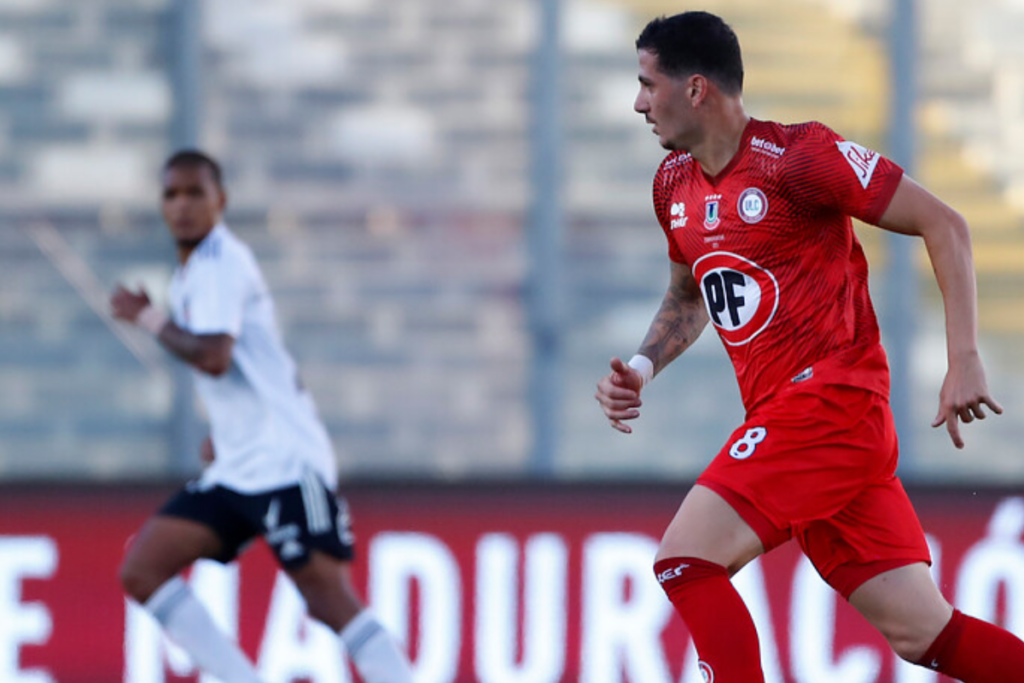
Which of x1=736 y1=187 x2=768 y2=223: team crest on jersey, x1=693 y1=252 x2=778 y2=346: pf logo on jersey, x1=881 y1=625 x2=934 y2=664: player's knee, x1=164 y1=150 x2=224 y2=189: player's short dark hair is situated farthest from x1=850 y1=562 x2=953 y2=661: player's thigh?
x1=164 y1=150 x2=224 y2=189: player's short dark hair

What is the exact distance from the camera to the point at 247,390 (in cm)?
571

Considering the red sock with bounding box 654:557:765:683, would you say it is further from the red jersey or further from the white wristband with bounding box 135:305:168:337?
the white wristband with bounding box 135:305:168:337

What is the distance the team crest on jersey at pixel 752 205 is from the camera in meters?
4.23

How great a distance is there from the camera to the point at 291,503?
5.64m

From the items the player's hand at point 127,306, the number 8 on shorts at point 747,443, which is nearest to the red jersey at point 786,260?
the number 8 on shorts at point 747,443

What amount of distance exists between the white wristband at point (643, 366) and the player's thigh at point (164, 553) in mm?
1777

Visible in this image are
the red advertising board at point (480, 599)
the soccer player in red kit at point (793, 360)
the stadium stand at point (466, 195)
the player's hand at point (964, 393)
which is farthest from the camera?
the stadium stand at point (466, 195)

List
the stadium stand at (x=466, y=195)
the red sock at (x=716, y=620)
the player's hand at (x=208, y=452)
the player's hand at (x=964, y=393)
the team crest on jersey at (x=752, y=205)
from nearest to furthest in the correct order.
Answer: the player's hand at (x=964, y=393)
the red sock at (x=716, y=620)
the team crest on jersey at (x=752, y=205)
the player's hand at (x=208, y=452)
the stadium stand at (x=466, y=195)

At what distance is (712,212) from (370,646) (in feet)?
6.63

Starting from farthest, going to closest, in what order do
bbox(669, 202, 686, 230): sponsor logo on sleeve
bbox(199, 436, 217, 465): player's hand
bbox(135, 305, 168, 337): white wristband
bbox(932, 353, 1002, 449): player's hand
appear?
bbox(199, 436, 217, 465): player's hand, bbox(135, 305, 168, 337): white wristband, bbox(669, 202, 686, 230): sponsor logo on sleeve, bbox(932, 353, 1002, 449): player's hand

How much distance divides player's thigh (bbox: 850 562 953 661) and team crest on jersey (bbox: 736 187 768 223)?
908 millimetres

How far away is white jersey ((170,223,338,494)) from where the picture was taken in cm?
566

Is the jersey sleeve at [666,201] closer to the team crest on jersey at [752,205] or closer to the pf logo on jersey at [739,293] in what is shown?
the pf logo on jersey at [739,293]

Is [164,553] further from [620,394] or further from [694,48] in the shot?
[694,48]
